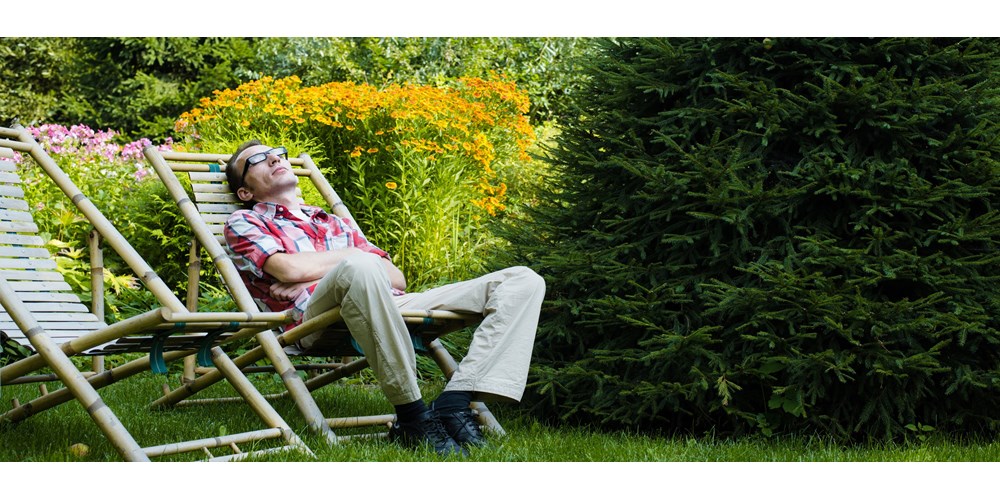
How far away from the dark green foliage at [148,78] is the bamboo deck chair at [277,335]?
27.0ft

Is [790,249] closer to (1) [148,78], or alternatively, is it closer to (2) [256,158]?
(2) [256,158]

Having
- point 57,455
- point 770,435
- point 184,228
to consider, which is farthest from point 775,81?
point 184,228

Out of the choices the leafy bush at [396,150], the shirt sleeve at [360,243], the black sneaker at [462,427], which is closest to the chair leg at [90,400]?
the black sneaker at [462,427]

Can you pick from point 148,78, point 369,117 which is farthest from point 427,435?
point 148,78

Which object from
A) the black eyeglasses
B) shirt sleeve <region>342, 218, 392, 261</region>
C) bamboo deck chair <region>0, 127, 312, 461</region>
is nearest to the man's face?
the black eyeglasses

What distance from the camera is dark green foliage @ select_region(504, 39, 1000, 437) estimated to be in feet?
11.1

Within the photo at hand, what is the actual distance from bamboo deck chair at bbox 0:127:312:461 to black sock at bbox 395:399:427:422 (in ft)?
1.11

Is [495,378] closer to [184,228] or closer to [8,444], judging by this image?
[8,444]

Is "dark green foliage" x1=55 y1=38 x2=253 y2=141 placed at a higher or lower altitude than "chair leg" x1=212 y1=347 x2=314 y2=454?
higher

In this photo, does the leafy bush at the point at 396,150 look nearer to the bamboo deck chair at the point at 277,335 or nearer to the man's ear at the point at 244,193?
the bamboo deck chair at the point at 277,335

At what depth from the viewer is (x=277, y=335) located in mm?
3713

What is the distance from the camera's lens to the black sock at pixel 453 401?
3293 mm

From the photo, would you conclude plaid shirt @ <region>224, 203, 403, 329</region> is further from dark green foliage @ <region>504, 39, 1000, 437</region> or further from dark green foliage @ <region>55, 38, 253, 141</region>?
dark green foliage @ <region>55, 38, 253, 141</region>

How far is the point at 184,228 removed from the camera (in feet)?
19.2
